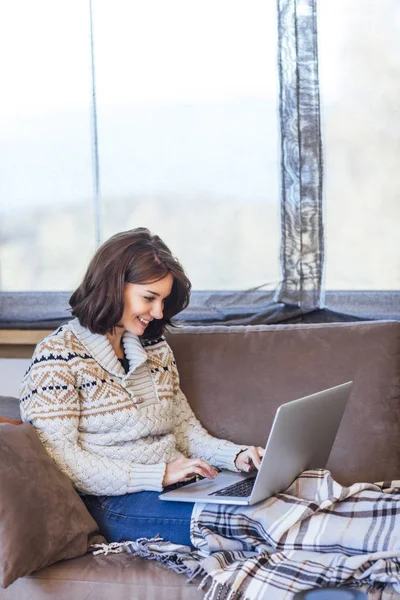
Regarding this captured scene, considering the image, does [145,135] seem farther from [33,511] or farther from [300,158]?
[33,511]

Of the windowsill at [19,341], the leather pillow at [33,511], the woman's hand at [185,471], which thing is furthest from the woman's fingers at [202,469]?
the windowsill at [19,341]

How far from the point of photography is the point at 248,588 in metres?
1.62

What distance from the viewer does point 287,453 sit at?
175cm

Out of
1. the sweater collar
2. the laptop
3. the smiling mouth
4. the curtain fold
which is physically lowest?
the laptop

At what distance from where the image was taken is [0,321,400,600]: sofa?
224 cm

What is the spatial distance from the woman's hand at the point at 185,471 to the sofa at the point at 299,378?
30 centimetres

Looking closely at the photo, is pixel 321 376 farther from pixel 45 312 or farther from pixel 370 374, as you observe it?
pixel 45 312

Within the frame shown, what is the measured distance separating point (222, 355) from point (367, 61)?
1080 millimetres

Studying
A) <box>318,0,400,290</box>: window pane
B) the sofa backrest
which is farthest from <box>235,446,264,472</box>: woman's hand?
<box>318,0,400,290</box>: window pane

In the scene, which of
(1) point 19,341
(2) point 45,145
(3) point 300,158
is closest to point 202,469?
(1) point 19,341

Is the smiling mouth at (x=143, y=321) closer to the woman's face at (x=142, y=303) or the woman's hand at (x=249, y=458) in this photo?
the woman's face at (x=142, y=303)

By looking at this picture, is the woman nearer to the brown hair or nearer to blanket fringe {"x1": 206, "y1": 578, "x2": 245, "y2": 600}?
the brown hair

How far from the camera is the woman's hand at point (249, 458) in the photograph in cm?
208

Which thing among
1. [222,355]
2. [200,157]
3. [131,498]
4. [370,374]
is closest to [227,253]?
[200,157]
